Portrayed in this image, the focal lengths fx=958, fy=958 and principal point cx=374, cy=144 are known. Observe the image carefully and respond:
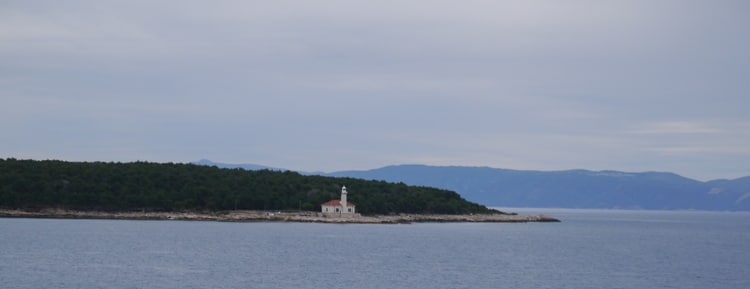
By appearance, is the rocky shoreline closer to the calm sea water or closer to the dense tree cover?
the dense tree cover

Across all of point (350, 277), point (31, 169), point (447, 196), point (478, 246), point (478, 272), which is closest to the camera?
point (350, 277)

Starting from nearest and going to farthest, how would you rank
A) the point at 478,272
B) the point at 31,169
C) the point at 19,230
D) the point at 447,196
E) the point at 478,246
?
1. the point at 478,272
2. the point at 478,246
3. the point at 19,230
4. the point at 31,169
5. the point at 447,196

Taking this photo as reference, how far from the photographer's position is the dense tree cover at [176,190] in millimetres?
132750

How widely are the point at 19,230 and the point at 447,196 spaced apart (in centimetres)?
8373

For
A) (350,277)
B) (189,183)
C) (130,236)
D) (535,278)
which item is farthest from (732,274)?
(189,183)

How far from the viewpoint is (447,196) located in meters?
167

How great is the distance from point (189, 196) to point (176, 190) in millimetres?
2954

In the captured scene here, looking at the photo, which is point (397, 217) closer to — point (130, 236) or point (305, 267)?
point (130, 236)

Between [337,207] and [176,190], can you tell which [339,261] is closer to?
[337,207]

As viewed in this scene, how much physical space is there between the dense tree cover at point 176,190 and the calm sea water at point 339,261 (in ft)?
76.2

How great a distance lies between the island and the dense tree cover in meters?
0.14

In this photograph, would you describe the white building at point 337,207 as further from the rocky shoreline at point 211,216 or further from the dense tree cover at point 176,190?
the dense tree cover at point 176,190

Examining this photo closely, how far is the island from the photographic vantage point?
132125mm

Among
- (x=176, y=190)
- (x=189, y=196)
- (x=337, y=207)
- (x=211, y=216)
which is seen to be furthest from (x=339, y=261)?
(x=176, y=190)
